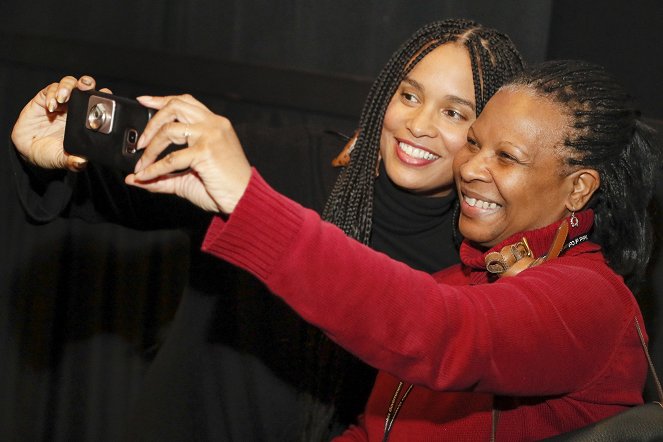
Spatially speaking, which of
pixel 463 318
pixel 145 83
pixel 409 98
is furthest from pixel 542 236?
pixel 145 83

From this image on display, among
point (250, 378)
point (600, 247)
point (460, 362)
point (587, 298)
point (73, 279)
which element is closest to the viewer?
point (460, 362)

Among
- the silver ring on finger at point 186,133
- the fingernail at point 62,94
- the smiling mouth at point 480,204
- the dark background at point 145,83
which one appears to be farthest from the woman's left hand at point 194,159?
the dark background at point 145,83

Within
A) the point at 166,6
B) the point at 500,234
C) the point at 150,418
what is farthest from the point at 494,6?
the point at 150,418

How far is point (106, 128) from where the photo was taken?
1.39 m

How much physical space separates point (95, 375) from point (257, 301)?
1.29m

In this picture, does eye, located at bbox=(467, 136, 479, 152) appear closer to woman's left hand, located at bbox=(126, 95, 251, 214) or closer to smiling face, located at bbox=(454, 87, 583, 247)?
smiling face, located at bbox=(454, 87, 583, 247)

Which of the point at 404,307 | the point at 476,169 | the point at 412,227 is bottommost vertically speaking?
the point at 412,227

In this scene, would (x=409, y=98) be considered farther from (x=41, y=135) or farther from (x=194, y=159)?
(x=194, y=159)

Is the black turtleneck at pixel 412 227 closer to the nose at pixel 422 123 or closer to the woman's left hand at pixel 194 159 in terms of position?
the nose at pixel 422 123

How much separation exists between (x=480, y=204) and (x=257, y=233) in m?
0.52

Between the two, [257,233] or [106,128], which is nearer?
[257,233]

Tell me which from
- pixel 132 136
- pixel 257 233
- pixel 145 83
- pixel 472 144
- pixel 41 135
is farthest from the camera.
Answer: pixel 145 83

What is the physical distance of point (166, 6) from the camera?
2.88 m

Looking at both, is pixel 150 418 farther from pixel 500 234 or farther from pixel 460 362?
pixel 460 362
